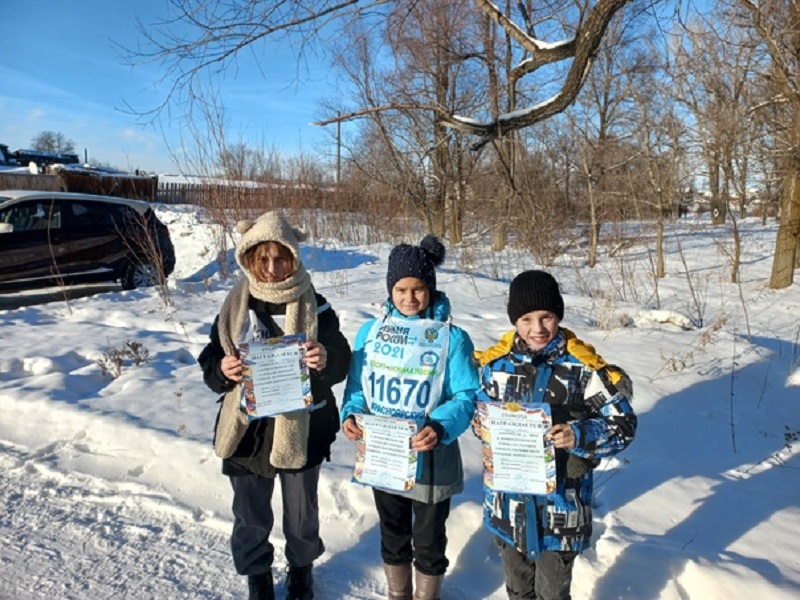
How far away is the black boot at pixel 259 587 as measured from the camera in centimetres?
230

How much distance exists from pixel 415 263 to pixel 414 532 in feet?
3.57

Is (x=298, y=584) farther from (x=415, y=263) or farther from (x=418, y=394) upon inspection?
(x=415, y=263)

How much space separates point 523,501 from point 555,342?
0.58 metres

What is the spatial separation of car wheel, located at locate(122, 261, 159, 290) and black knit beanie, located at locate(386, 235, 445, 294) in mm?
8400

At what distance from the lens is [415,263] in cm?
215

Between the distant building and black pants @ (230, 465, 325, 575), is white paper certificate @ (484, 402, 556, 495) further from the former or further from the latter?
the distant building

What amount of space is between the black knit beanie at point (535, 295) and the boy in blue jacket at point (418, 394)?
0.92 feet

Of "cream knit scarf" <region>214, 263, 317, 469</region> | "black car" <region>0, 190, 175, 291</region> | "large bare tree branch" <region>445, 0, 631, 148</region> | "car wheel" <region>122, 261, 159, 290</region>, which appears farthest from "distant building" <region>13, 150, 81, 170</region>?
"cream knit scarf" <region>214, 263, 317, 469</region>

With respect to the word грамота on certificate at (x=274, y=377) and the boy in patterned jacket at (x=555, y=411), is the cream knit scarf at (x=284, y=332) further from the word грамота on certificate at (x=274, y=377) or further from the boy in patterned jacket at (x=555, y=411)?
the boy in patterned jacket at (x=555, y=411)

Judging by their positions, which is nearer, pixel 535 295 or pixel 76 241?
pixel 535 295

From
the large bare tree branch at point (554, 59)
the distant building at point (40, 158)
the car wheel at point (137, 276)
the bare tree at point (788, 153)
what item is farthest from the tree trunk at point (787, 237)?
the distant building at point (40, 158)

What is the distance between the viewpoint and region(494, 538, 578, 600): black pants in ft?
6.51

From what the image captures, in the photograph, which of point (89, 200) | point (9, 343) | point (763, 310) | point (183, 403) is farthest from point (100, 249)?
point (763, 310)

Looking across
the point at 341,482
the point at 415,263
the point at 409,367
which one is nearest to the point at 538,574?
the point at 409,367
